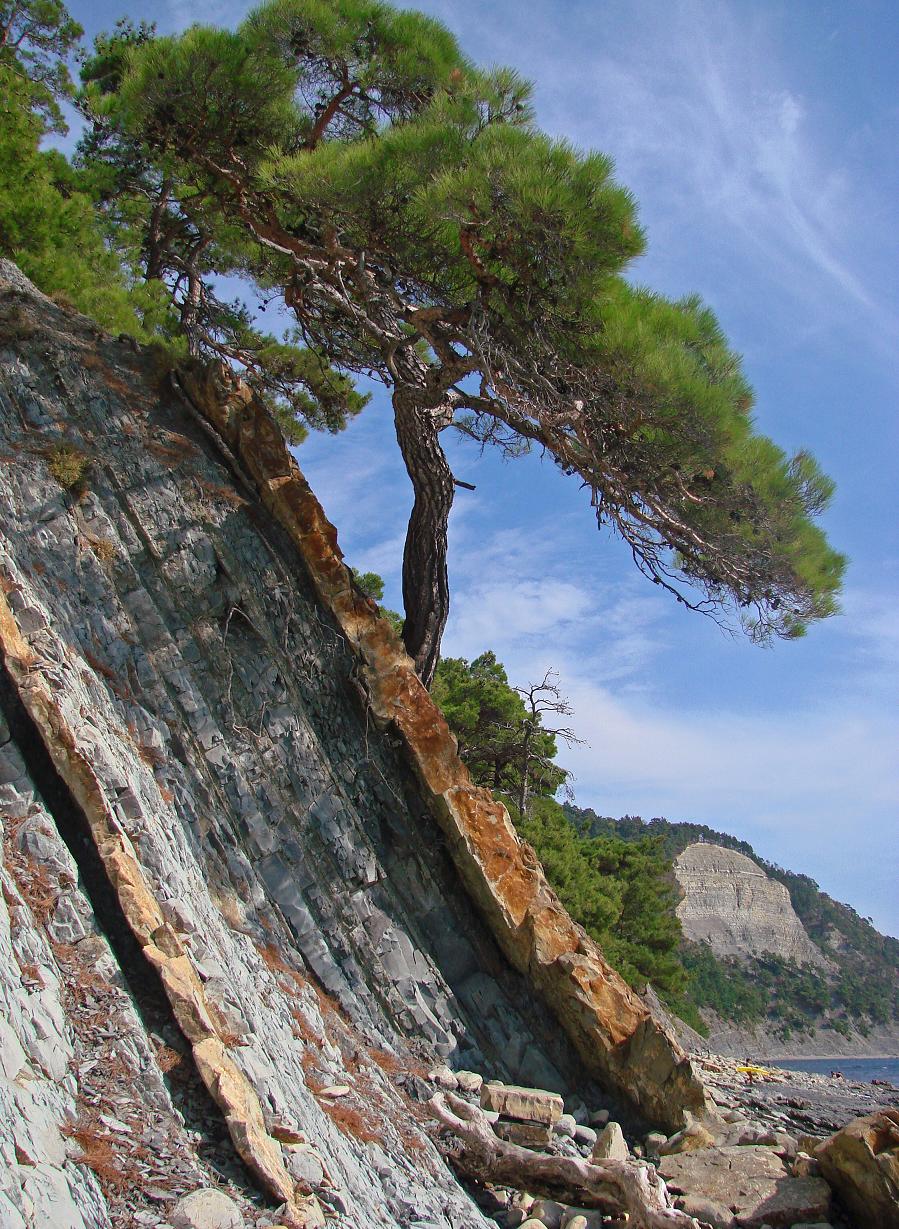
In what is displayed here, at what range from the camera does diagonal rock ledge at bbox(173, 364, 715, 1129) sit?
24.5 ft

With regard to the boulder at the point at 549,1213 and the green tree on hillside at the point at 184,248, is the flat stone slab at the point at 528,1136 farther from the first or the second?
the green tree on hillside at the point at 184,248

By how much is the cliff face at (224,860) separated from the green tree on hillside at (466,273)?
1.70 meters

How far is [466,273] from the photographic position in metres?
8.73

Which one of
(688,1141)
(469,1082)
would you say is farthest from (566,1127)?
(688,1141)

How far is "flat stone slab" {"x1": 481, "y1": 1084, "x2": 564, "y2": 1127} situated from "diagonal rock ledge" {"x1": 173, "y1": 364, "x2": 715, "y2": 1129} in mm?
1001

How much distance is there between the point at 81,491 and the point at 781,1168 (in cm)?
797

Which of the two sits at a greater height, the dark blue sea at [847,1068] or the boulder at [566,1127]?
the boulder at [566,1127]

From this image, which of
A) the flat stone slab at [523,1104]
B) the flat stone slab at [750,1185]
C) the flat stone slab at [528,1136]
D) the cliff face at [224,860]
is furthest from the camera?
the flat stone slab at [523,1104]

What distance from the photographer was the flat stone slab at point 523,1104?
21.7 ft

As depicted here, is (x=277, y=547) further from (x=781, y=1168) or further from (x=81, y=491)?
(x=781, y=1168)

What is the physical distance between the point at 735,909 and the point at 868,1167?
95.4 meters

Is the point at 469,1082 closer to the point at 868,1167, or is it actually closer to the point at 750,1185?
the point at 750,1185

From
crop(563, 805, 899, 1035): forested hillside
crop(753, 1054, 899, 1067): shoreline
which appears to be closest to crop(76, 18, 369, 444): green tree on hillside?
crop(563, 805, 899, 1035): forested hillside

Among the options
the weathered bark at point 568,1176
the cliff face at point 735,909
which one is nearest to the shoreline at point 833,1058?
the cliff face at point 735,909
